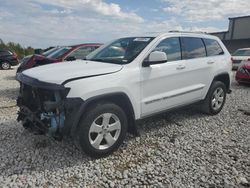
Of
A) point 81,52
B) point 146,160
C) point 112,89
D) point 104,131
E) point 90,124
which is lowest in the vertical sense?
point 146,160

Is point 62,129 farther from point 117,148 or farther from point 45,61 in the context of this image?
point 45,61

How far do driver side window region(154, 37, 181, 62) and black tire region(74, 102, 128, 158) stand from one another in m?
1.37

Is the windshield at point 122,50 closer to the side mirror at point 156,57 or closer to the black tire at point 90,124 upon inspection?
the side mirror at point 156,57

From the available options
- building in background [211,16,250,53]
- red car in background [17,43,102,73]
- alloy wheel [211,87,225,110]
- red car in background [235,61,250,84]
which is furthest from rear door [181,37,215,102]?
building in background [211,16,250,53]

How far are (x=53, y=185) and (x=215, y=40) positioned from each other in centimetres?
455

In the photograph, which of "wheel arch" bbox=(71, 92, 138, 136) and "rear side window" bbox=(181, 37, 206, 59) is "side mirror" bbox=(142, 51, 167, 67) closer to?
"wheel arch" bbox=(71, 92, 138, 136)

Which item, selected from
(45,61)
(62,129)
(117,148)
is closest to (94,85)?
(62,129)

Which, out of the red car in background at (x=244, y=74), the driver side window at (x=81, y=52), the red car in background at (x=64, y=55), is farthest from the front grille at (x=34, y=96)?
the red car in background at (x=244, y=74)

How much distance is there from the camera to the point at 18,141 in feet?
13.7

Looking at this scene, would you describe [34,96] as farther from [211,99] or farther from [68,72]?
[211,99]

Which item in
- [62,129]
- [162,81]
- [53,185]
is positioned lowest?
[53,185]

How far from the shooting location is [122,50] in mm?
4348

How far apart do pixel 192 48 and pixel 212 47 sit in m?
0.84

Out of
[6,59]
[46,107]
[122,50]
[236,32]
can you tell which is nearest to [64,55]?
[122,50]
